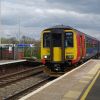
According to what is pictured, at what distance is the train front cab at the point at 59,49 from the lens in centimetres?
2573

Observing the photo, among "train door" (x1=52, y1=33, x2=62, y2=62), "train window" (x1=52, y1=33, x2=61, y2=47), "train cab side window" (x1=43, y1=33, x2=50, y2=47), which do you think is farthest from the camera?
"train cab side window" (x1=43, y1=33, x2=50, y2=47)

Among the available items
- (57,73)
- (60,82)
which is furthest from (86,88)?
(57,73)

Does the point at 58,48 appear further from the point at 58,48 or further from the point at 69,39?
the point at 69,39

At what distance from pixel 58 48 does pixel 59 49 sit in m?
0.10

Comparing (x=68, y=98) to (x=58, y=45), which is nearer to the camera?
(x=68, y=98)

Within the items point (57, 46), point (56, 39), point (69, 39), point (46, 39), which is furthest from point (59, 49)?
point (46, 39)

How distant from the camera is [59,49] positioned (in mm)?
25891

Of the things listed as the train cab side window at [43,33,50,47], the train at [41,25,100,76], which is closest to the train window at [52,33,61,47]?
the train at [41,25,100,76]

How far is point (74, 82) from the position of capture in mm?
17844

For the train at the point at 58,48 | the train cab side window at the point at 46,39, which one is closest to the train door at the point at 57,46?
the train at the point at 58,48

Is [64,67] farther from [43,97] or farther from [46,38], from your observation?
[43,97]

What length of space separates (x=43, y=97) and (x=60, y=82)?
4915 millimetres

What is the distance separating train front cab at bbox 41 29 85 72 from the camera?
84.4 ft

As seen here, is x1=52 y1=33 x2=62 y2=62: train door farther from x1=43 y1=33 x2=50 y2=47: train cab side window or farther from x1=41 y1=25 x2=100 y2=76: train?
x1=43 y1=33 x2=50 y2=47: train cab side window
